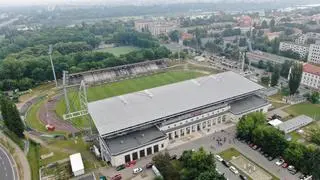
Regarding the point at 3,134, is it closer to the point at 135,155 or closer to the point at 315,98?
the point at 135,155

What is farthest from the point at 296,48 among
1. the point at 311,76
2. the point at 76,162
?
the point at 76,162

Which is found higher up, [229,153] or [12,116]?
[12,116]

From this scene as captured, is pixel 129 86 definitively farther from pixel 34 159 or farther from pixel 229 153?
pixel 229 153

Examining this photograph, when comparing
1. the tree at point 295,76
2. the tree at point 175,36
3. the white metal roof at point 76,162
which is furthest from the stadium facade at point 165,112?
the tree at point 175,36

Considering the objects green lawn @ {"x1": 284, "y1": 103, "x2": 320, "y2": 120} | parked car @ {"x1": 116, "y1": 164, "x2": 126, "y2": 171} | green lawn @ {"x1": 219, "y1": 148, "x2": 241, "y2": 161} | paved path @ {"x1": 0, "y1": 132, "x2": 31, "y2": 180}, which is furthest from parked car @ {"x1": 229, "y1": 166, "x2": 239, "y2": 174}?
paved path @ {"x1": 0, "y1": 132, "x2": 31, "y2": 180}

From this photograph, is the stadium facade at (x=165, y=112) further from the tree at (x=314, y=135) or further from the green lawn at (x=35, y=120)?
the green lawn at (x=35, y=120)

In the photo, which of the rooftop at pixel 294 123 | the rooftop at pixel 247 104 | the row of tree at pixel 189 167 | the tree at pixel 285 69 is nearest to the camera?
the row of tree at pixel 189 167

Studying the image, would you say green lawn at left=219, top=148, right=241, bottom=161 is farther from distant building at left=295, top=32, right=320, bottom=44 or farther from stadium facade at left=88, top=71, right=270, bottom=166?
distant building at left=295, top=32, right=320, bottom=44
